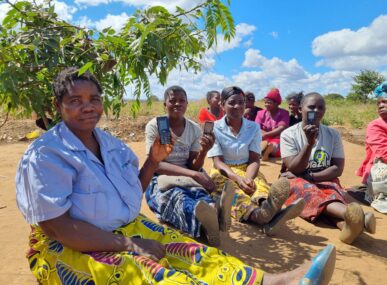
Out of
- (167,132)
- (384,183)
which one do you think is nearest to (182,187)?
(167,132)

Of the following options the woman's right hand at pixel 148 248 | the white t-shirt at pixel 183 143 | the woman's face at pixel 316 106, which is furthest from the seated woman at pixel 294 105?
the woman's right hand at pixel 148 248

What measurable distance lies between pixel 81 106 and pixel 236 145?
2.09m

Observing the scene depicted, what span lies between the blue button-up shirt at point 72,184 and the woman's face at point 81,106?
0.07m

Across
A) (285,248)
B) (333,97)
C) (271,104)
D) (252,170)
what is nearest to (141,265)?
(285,248)

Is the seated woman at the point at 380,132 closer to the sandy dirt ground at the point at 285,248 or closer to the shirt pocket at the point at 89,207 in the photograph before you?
the sandy dirt ground at the point at 285,248

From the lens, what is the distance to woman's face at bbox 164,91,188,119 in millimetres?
3195

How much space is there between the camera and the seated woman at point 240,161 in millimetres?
3189

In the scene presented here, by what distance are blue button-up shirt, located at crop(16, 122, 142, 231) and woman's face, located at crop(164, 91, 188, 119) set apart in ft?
4.30

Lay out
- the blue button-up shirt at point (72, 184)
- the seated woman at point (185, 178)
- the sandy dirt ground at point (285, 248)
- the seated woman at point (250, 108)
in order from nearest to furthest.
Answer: the blue button-up shirt at point (72, 184)
the sandy dirt ground at point (285, 248)
the seated woman at point (185, 178)
the seated woman at point (250, 108)

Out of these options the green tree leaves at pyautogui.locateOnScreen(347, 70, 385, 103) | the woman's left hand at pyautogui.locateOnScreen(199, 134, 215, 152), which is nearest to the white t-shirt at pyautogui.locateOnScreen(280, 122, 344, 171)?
the woman's left hand at pyautogui.locateOnScreen(199, 134, 215, 152)

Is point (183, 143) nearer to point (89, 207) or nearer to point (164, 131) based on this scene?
point (164, 131)

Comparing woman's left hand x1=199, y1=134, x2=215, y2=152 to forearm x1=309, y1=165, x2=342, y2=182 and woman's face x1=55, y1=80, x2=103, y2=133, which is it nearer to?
woman's face x1=55, y1=80, x2=103, y2=133

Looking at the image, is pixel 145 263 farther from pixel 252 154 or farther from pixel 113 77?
pixel 252 154

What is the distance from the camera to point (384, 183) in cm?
377
